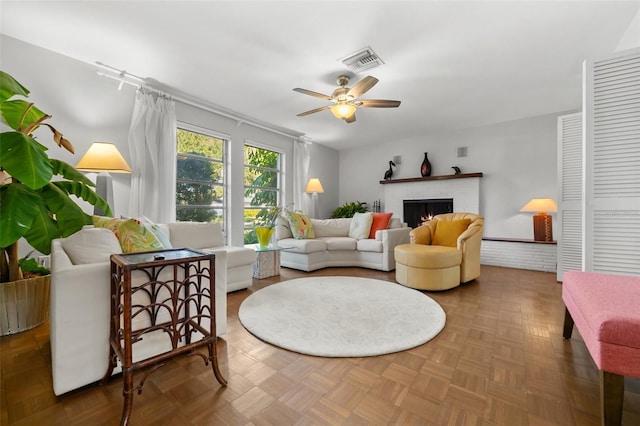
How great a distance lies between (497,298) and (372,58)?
281 centimetres

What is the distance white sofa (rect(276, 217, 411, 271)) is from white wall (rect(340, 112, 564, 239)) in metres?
1.71

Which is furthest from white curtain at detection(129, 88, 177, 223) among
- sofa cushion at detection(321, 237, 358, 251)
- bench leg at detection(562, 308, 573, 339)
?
bench leg at detection(562, 308, 573, 339)

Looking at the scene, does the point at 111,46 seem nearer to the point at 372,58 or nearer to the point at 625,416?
the point at 372,58

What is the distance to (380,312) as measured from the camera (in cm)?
239

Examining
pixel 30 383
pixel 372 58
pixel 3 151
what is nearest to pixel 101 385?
pixel 30 383

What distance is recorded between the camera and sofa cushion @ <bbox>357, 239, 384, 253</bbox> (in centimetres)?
412

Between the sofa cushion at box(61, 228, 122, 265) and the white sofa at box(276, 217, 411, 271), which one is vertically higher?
the sofa cushion at box(61, 228, 122, 265)

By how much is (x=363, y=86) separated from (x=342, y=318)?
7.21 feet

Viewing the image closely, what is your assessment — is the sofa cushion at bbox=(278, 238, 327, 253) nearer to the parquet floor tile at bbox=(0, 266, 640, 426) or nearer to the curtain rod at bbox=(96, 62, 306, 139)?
the parquet floor tile at bbox=(0, 266, 640, 426)

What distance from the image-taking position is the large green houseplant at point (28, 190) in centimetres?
141

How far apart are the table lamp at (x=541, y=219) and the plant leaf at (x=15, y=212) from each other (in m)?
5.44

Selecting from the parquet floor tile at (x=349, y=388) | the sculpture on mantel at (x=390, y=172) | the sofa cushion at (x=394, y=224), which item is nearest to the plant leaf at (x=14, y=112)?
the parquet floor tile at (x=349, y=388)

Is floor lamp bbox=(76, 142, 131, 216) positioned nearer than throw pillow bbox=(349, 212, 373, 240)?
Yes

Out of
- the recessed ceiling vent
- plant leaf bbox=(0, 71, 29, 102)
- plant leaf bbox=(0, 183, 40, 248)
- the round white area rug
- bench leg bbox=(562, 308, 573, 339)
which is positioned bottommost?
the round white area rug
